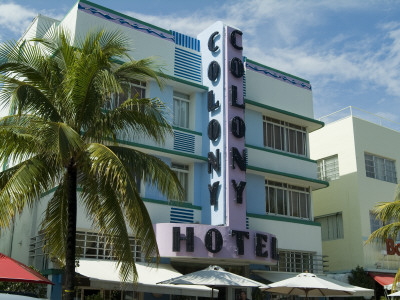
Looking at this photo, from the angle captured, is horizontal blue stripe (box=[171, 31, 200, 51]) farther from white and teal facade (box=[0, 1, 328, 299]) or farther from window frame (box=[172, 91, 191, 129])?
window frame (box=[172, 91, 191, 129])

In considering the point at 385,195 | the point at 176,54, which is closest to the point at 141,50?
the point at 176,54

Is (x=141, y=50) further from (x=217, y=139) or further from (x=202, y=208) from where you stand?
(x=202, y=208)

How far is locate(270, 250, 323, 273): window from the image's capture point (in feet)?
78.3

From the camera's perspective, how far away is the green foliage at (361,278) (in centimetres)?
2512

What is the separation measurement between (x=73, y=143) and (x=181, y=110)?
11807 mm

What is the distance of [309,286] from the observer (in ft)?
54.4

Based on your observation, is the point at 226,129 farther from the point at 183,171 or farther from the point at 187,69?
the point at 187,69

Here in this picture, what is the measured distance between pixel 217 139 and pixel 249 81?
425cm

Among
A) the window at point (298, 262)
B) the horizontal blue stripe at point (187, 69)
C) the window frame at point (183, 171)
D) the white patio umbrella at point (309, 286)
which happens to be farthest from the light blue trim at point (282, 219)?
the horizontal blue stripe at point (187, 69)

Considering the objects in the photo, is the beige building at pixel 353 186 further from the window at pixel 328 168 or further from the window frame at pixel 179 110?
the window frame at pixel 179 110

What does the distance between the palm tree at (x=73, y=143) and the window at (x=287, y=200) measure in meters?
11.1

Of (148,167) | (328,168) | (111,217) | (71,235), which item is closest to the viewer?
(71,235)

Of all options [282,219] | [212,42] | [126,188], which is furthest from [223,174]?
[126,188]

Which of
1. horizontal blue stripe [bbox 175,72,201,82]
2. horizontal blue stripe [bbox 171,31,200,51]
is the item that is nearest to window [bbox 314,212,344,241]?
horizontal blue stripe [bbox 175,72,201,82]
